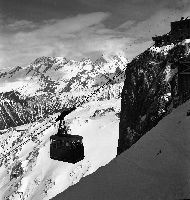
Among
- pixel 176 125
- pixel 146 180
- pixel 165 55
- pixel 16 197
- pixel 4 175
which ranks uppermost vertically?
pixel 146 180

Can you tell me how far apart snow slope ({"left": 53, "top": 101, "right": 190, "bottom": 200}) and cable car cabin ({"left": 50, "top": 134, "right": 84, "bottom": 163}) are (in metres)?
3.17

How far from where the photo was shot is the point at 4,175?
182 metres

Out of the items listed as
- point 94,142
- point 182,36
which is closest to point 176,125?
point 182,36

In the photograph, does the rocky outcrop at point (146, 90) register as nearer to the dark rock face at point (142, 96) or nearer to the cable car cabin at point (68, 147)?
the dark rock face at point (142, 96)

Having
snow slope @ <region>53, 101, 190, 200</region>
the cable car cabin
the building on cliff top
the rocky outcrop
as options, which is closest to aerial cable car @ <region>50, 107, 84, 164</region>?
the cable car cabin

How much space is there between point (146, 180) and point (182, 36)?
59419mm

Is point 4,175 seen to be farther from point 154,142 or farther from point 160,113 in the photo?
point 154,142

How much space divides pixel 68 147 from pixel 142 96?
45737 millimetres

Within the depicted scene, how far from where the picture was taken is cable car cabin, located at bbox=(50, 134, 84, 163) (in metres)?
16.1

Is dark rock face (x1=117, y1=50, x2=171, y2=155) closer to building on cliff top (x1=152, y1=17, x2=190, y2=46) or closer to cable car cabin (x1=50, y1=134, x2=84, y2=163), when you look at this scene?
building on cliff top (x1=152, y1=17, x2=190, y2=46)

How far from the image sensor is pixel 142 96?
61.1 m

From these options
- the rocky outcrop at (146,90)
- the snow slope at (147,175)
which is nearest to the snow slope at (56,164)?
the rocky outcrop at (146,90)

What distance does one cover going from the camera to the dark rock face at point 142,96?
5075cm

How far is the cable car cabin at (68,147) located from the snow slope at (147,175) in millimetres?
3174
